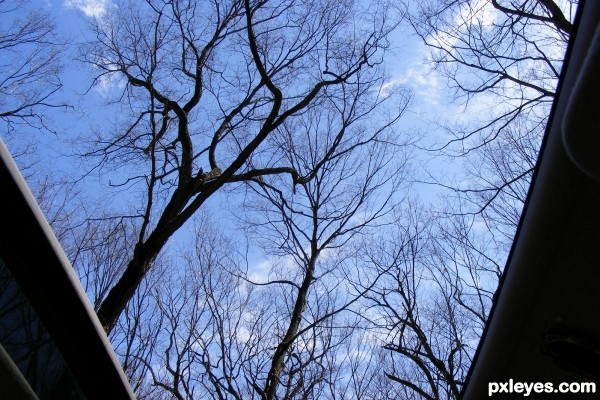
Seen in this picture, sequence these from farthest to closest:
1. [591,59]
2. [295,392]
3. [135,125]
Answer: [295,392] < [135,125] < [591,59]

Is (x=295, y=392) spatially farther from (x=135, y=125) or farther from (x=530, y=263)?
(x=530, y=263)

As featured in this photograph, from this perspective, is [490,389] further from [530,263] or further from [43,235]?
[43,235]

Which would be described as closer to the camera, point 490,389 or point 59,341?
point 59,341

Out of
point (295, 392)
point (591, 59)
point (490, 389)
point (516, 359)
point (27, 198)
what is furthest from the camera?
point (295, 392)

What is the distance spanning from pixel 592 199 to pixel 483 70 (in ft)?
17.0

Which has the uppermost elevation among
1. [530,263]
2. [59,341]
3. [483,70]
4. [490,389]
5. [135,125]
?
[483,70]

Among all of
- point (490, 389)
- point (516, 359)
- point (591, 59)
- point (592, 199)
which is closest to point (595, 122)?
point (591, 59)

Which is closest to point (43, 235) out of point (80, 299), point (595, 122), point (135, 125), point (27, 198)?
point (27, 198)

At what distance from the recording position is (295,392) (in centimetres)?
725

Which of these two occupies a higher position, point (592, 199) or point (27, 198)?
point (592, 199)

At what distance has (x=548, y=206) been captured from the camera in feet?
4.96

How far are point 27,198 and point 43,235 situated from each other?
5.0 inches

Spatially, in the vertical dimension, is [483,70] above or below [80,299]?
above

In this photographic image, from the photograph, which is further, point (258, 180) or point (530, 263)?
point (258, 180)
